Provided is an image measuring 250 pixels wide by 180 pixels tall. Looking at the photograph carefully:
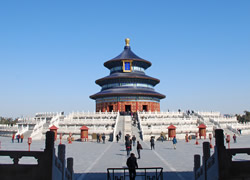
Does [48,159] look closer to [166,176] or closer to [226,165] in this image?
[226,165]

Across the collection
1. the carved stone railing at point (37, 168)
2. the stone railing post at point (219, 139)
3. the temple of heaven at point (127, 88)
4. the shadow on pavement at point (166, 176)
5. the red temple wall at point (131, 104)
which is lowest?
the shadow on pavement at point (166, 176)

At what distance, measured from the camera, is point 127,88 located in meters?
55.8

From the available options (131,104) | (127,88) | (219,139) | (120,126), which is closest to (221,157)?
(219,139)

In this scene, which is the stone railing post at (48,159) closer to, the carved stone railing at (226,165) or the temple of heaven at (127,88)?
the carved stone railing at (226,165)

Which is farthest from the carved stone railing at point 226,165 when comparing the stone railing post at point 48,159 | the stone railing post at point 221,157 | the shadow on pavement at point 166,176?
the stone railing post at point 48,159

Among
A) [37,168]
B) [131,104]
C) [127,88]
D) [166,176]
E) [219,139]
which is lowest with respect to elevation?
[166,176]

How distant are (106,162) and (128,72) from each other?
144 ft

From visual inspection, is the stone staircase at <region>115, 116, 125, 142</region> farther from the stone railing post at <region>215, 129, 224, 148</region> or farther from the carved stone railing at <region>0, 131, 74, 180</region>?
the stone railing post at <region>215, 129, 224, 148</region>

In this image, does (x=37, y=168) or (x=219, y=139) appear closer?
(x=37, y=168)

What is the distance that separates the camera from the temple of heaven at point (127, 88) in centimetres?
5462

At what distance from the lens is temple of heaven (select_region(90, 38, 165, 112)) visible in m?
54.6

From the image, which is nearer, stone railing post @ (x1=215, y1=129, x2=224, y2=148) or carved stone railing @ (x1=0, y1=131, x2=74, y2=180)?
carved stone railing @ (x1=0, y1=131, x2=74, y2=180)

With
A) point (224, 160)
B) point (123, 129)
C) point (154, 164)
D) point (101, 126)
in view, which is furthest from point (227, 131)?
point (224, 160)

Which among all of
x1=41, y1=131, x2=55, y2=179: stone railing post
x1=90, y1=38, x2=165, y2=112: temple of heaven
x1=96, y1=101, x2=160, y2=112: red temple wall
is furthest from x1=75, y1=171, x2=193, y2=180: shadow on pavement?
x1=96, y1=101, x2=160, y2=112: red temple wall
